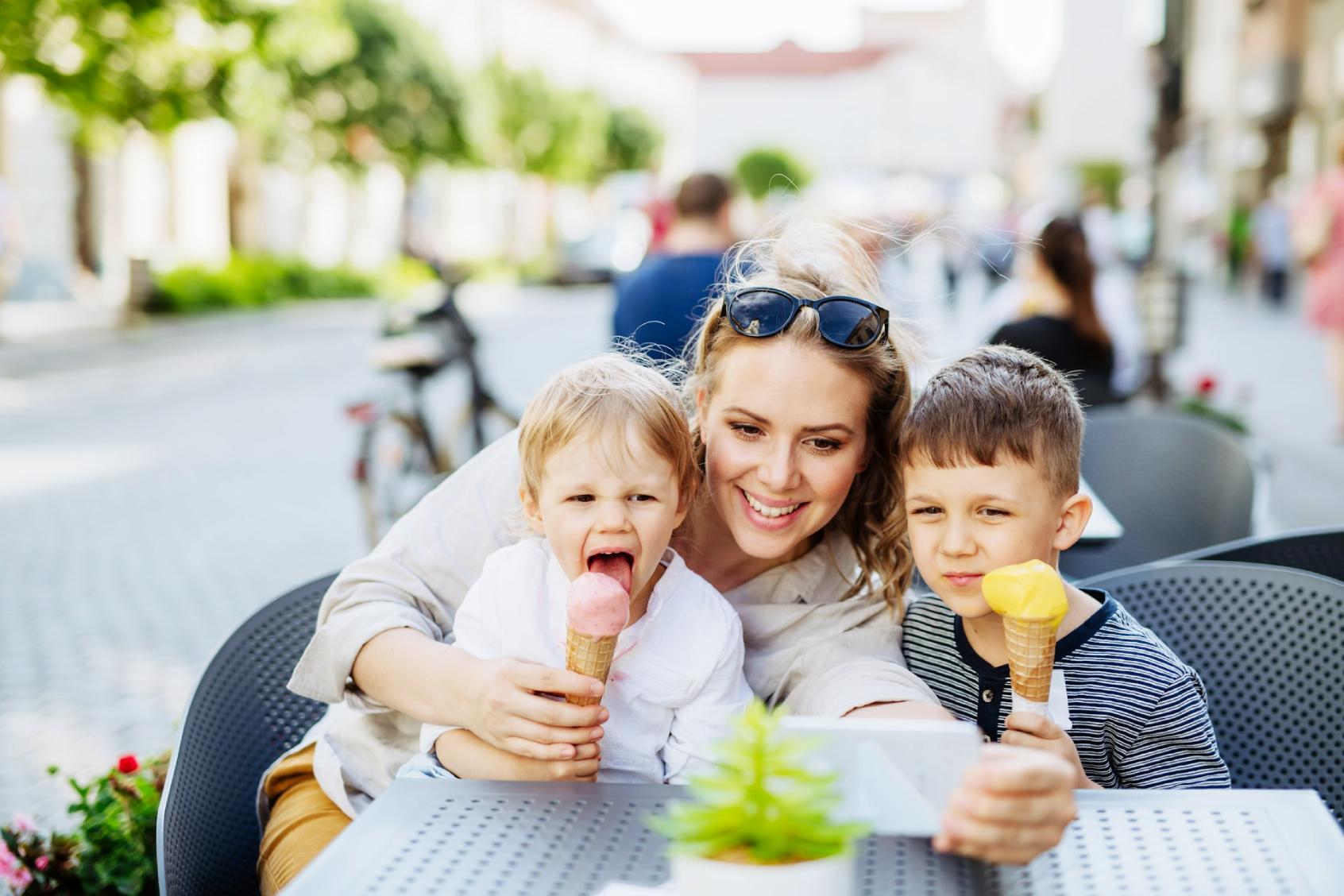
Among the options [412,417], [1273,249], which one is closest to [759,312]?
[412,417]

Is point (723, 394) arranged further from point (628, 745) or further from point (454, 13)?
point (454, 13)

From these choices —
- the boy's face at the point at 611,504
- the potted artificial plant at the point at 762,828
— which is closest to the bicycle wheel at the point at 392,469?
the boy's face at the point at 611,504

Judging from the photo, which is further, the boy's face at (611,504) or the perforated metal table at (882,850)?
the boy's face at (611,504)

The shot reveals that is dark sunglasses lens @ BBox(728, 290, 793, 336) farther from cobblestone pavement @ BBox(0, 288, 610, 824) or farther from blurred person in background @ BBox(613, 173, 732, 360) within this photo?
blurred person in background @ BBox(613, 173, 732, 360)

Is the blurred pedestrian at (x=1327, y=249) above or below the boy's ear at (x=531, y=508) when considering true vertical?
above

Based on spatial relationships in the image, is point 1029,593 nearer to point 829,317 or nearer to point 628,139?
point 829,317

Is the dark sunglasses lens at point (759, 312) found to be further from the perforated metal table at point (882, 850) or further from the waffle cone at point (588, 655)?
the perforated metal table at point (882, 850)

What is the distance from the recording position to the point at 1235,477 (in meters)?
3.73

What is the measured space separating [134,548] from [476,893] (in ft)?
21.5

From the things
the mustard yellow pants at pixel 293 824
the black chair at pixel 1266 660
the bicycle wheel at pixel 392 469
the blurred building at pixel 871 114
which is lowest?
the bicycle wheel at pixel 392 469

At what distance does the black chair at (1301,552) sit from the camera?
9.81 feet

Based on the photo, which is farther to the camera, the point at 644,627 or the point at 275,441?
the point at 275,441

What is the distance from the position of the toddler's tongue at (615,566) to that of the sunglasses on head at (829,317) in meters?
0.51

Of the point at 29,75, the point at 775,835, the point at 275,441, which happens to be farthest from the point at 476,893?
the point at 29,75
